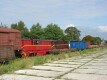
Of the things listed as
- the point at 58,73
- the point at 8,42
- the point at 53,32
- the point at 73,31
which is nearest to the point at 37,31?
the point at 53,32

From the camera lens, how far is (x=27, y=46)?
94.4ft

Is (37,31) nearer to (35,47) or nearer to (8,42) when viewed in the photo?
(35,47)

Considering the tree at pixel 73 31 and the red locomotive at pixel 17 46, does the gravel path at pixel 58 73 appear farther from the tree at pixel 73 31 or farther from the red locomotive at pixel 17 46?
the tree at pixel 73 31

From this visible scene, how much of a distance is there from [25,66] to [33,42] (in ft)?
52.8

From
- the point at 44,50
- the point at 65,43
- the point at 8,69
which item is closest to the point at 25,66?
the point at 8,69

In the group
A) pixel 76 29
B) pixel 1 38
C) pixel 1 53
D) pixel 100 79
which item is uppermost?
pixel 76 29

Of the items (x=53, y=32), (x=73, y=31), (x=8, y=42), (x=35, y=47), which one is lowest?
(x=35, y=47)

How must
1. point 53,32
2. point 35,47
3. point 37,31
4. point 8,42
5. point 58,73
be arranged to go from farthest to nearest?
1. point 53,32
2. point 37,31
3. point 35,47
4. point 8,42
5. point 58,73

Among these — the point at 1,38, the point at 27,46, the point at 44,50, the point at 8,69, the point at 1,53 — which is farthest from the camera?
the point at 44,50

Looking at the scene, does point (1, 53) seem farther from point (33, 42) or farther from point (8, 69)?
point (33, 42)

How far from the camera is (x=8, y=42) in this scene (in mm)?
23094

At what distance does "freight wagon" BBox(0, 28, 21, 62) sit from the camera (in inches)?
731

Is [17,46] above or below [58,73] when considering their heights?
above

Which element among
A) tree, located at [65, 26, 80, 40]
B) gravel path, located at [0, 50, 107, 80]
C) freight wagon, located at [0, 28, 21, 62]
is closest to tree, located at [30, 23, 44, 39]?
tree, located at [65, 26, 80, 40]
